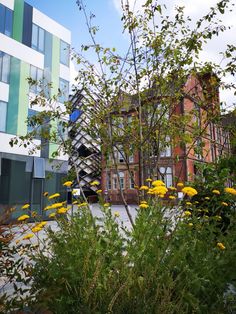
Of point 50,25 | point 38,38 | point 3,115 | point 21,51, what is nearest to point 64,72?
point 38,38

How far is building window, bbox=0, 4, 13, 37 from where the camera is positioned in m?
18.7

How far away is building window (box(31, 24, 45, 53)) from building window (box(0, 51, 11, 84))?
273cm

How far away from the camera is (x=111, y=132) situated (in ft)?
15.9

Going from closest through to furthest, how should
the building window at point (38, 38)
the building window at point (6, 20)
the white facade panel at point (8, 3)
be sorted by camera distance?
the building window at point (6, 20), the white facade panel at point (8, 3), the building window at point (38, 38)

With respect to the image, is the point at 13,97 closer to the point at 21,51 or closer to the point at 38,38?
the point at 21,51

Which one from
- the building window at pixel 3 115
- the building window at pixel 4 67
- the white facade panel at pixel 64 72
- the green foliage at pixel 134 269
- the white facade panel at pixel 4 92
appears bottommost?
the green foliage at pixel 134 269

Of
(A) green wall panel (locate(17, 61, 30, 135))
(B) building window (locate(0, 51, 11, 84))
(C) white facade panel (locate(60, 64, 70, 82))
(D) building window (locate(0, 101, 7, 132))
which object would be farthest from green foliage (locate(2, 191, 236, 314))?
(C) white facade panel (locate(60, 64, 70, 82))

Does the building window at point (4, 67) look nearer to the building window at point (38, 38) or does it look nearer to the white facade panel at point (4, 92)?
the white facade panel at point (4, 92)

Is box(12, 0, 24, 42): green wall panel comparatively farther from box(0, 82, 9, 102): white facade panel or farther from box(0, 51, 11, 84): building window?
box(0, 82, 9, 102): white facade panel

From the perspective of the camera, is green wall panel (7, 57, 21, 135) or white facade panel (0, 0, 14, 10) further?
white facade panel (0, 0, 14, 10)

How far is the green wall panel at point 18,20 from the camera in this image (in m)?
19.6

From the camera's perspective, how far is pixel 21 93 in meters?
19.5

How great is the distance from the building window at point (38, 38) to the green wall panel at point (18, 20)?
3.63ft

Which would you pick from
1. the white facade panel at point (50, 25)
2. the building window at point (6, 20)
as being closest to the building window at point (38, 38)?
the white facade panel at point (50, 25)
